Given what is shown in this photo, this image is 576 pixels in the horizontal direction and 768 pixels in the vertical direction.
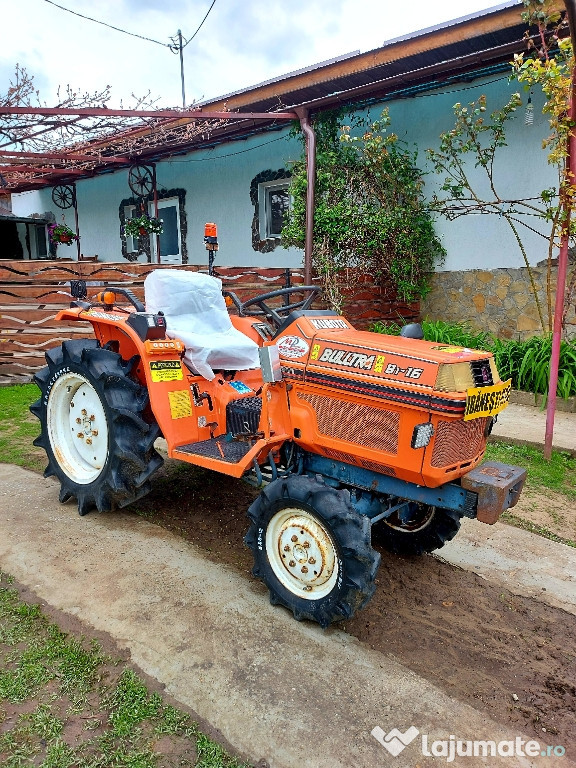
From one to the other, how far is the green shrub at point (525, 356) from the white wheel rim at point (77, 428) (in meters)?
4.07

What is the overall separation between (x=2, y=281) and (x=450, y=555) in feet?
20.0

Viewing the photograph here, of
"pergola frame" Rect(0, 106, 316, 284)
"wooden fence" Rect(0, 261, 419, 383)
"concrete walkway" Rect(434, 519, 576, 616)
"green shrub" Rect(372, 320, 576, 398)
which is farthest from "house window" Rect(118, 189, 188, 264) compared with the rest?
"concrete walkway" Rect(434, 519, 576, 616)

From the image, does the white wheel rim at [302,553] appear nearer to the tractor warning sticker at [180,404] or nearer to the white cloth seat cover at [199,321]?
the tractor warning sticker at [180,404]

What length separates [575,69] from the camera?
13.3 ft

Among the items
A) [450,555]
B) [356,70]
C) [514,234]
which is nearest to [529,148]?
[514,234]

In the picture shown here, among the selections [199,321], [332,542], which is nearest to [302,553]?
[332,542]

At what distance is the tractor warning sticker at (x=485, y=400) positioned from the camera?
7.47ft

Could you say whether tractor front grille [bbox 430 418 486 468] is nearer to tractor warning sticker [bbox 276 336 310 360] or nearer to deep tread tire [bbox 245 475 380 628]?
deep tread tire [bbox 245 475 380 628]

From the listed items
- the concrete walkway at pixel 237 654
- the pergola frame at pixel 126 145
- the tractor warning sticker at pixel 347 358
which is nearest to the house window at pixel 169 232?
the pergola frame at pixel 126 145

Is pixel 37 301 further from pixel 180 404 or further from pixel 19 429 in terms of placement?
pixel 180 404

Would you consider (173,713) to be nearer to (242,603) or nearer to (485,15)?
(242,603)

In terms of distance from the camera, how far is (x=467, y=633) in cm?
253

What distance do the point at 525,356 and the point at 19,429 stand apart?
533cm

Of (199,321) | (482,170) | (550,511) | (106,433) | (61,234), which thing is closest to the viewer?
(106,433)
